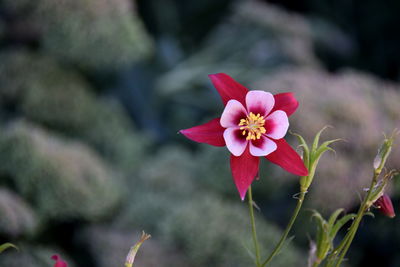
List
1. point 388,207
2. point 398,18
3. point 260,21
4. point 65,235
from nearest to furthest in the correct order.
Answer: point 388,207, point 65,235, point 260,21, point 398,18

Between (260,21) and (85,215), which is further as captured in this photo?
(260,21)

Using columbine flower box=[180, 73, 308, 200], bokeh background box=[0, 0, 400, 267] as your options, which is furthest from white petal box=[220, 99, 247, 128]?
bokeh background box=[0, 0, 400, 267]

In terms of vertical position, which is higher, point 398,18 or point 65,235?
point 398,18

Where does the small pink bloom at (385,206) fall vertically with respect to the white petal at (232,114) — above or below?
below

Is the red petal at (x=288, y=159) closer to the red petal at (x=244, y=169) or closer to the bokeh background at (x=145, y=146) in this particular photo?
the red petal at (x=244, y=169)

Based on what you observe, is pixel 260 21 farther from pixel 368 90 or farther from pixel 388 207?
pixel 388 207

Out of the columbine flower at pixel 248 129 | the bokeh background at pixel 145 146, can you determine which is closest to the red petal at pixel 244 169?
the columbine flower at pixel 248 129

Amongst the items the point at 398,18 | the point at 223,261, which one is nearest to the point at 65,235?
the point at 223,261

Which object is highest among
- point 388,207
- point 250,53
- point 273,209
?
point 388,207
